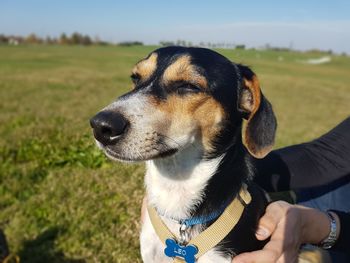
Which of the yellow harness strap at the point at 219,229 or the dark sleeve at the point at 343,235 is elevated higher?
the yellow harness strap at the point at 219,229

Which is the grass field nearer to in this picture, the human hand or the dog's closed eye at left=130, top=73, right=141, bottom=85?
the dog's closed eye at left=130, top=73, right=141, bottom=85

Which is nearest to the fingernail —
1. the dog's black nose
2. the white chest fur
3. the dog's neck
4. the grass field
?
the dog's neck

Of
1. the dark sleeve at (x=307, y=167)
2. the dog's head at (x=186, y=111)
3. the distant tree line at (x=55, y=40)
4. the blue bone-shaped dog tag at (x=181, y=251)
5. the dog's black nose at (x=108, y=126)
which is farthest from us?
the distant tree line at (x=55, y=40)

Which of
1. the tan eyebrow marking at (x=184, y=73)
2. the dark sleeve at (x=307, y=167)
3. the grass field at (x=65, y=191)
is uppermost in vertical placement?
the tan eyebrow marking at (x=184, y=73)

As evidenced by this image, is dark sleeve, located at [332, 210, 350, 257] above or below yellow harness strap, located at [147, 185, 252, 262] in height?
below

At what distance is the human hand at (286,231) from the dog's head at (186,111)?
499 mm

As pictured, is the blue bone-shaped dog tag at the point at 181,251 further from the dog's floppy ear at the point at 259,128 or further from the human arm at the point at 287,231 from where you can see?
the dog's floppy ear at the point at 259,128

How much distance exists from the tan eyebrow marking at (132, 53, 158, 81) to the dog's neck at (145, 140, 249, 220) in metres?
0.71

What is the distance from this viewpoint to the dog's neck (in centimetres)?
312

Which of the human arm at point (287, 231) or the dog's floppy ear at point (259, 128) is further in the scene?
the dog's floppy ear at point (259, 128)

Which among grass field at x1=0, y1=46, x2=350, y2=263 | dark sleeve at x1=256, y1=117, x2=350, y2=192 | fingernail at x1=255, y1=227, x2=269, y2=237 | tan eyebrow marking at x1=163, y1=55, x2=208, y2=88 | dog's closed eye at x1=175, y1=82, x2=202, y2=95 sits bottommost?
grass field at x1=0, y1=46, x2=350, y2=263

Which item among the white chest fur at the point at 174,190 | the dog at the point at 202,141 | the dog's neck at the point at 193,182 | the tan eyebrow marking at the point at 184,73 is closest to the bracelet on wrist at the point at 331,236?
the dog at the point at 202,141

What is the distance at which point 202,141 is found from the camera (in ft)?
10.3

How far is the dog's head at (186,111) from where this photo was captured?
274 centimetres
